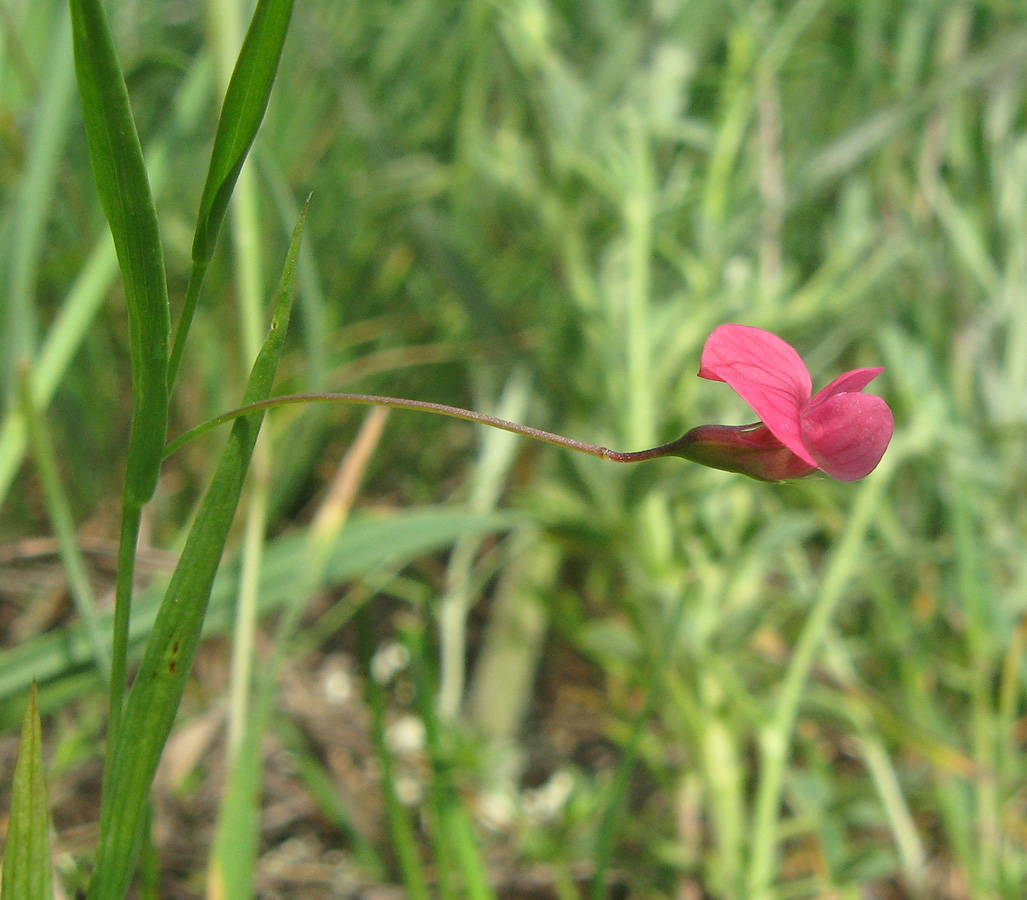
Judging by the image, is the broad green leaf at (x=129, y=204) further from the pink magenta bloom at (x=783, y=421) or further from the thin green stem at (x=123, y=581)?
the pink magenta bloom at (x=783, y=421)

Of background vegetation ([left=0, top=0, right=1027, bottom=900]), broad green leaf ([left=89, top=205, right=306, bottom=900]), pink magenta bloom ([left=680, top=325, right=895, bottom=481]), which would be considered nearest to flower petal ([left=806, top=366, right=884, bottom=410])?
pink magenta bloom ([left=680, top=325, right=895, bottom=481])

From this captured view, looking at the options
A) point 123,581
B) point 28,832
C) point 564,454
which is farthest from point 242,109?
point 564,454

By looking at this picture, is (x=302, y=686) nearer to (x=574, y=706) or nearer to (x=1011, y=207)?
(x=574, y=706)

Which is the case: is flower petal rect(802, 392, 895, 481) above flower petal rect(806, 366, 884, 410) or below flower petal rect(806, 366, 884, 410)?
below

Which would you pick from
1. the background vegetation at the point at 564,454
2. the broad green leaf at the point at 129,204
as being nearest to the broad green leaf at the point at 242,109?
the broad green leaf at the point at 129,204

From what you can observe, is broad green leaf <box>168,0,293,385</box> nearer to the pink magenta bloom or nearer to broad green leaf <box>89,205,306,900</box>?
broad green leaf <box>89,205,306,900</box>

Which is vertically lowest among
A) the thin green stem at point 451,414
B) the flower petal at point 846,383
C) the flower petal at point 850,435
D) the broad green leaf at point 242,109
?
the thin green stem at point 451,414
